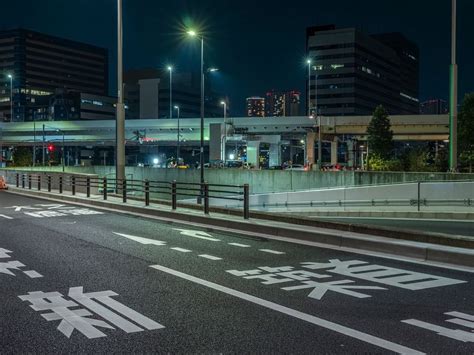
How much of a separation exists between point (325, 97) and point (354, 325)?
6454 inches

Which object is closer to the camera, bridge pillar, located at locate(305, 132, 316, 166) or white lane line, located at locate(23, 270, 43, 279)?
→ white lane line, located at locate(23, 270, 43, 279)

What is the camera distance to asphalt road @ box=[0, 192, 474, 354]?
569cm

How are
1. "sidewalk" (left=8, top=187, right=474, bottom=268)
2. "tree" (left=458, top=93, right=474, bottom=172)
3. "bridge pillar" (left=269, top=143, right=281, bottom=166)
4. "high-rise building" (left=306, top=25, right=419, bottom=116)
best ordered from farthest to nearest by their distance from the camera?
"high-rise building" (left=306, top=25, right=419, bottom=116), "bridge pillar" (left=269, top=143, right=281, bottom=166), "tree" (left=458, top=93, right=474, bottom=172), "sidewalk" (left=8, top=187, right=474, bottom=268)

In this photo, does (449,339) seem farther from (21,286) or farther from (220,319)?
(21,286)

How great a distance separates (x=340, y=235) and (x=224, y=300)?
5575 millimetres

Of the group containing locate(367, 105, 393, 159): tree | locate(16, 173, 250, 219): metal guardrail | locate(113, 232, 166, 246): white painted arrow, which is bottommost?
locate(113, 232, 166, 246): white painted arrow

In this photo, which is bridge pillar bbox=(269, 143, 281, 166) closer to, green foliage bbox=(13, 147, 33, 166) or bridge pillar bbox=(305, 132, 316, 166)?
bridge pillar bbox=(305, 132, 316, 166)

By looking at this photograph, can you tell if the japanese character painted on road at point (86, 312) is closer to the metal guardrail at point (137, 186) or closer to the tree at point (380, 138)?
the metal guardrail at point (137, 186)

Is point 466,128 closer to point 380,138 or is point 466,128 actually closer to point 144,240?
point 380,138

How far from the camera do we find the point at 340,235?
12453mm

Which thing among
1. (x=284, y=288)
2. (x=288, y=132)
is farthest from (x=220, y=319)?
(x=288, y=132)

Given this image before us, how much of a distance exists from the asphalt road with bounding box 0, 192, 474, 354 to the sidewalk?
0.62 metres

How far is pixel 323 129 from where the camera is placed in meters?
79.2

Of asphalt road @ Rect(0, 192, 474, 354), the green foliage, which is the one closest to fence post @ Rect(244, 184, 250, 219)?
asphalt road @ Rect(0, 192, 474, 354)
